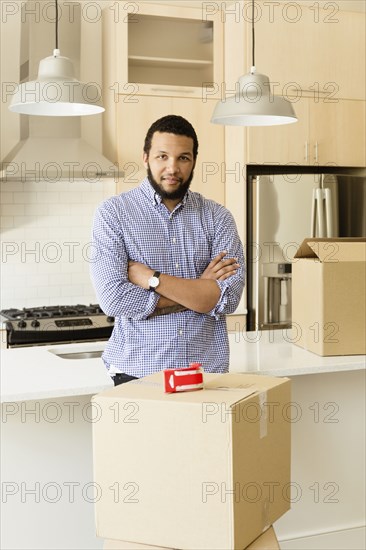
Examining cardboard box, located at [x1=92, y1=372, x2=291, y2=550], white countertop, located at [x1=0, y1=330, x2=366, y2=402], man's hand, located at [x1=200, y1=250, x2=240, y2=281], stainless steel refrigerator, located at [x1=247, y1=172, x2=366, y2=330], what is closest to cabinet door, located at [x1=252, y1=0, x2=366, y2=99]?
stainless steel refrigerator, located at [x1=247, y1=172, x2=366, y2=330]

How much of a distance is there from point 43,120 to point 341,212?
75.5 inches

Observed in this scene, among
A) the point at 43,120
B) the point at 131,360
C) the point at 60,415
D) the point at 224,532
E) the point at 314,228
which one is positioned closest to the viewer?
the point at 224,532

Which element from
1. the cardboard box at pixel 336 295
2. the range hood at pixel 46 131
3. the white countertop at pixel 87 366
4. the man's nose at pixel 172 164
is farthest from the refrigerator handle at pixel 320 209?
the man's nose at pixel 172 164

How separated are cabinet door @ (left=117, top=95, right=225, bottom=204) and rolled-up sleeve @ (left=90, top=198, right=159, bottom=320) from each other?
7.17 feet

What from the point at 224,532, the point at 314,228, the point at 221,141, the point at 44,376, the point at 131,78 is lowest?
the point at 224,532

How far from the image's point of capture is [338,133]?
4973 mm

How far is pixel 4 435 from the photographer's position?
2578 millimetres

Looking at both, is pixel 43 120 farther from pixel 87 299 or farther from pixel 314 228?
pixel 314 228

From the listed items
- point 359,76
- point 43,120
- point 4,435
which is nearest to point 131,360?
point 4,435

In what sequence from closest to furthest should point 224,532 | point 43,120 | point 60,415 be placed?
point 224,532, point 60,415, point 43,120

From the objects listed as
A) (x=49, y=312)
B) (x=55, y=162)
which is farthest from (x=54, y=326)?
(x=55, y=162)

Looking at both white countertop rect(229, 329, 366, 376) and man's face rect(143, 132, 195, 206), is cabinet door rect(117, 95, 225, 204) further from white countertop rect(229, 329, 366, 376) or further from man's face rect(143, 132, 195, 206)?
man's face rect(143, 132, 195, 206)

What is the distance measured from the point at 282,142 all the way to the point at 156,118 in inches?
31.8

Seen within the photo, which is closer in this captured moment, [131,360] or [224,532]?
[224,532]
